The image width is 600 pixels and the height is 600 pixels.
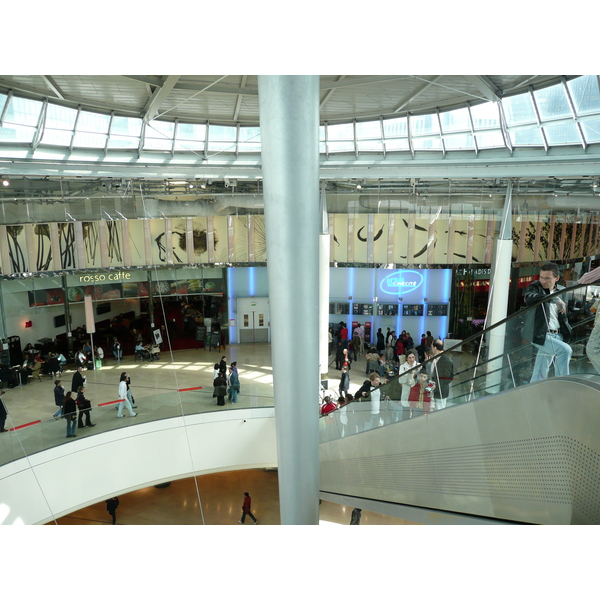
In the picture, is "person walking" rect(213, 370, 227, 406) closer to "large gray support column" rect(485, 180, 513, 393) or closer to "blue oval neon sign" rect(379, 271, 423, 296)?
"blue oval neon sign" rect(379, 271, 423, 296)

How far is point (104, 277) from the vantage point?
23.1 metres

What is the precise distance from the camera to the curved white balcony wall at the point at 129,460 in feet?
45.1

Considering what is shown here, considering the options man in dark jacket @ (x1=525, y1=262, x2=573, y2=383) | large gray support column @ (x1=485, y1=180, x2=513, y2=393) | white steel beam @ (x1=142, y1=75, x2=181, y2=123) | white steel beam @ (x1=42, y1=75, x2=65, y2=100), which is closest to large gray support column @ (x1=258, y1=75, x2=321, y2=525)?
man in dark jacket @ (x1=525, y1=262, x2=573, y2=383)

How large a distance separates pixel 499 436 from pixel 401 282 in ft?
62.5

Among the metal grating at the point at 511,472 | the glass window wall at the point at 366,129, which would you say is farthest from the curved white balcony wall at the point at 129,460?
the glass window wall at the point at 366,129

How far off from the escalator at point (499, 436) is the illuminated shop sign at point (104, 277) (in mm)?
17204

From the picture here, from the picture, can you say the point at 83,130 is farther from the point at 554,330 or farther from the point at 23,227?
the point at 554,330

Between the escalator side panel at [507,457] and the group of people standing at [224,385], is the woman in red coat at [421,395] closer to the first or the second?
the escalator side panel at [507,457]

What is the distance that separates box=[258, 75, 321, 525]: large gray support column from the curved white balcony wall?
401 inches

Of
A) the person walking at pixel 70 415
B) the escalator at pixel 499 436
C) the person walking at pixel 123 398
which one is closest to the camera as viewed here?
the escalator at pixel 499 436

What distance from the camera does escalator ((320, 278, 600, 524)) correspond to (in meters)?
4.78

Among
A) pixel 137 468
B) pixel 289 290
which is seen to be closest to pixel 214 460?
pixel 137 468

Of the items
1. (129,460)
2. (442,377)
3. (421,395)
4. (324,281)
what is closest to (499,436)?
(442,377)

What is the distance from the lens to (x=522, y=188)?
20234 millimetres
